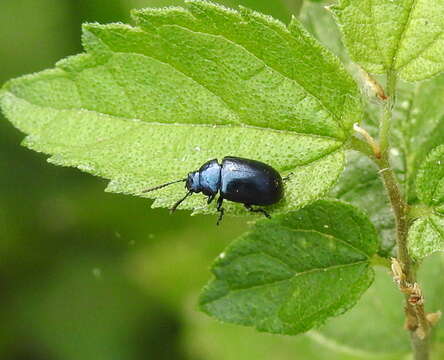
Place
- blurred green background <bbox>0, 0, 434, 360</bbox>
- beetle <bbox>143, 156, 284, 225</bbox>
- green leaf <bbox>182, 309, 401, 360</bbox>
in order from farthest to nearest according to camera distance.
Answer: blurred green background <bbox>0, 0, 434, 360</bbox>, green leaf <bbox>182, 309, 401, 360</bbox>, beetle <bbox>143, 156, 284, 225</bbox>

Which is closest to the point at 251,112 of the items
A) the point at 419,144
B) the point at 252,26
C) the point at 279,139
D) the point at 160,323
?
the point at 279,139

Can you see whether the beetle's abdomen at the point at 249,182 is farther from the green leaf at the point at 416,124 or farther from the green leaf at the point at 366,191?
the green leaf at the point at 416,124

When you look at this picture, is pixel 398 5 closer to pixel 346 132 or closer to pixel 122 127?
pixel 346 132

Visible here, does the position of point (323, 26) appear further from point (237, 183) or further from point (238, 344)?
point (238, 344)

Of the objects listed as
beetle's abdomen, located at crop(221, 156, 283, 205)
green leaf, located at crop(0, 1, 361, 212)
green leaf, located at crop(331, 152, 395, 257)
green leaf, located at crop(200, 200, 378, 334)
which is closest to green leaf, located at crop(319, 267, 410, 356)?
green leaf, located at crop(331, 152, 395, 257)

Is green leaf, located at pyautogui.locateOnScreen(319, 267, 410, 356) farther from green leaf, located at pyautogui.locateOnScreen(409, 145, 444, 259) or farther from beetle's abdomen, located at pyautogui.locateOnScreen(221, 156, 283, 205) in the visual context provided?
green leaf, located at pyautogui.locateOnScreen(409, 145, 444, 259)

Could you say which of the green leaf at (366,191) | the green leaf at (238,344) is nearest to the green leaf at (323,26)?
the green leaf at (366,191)
